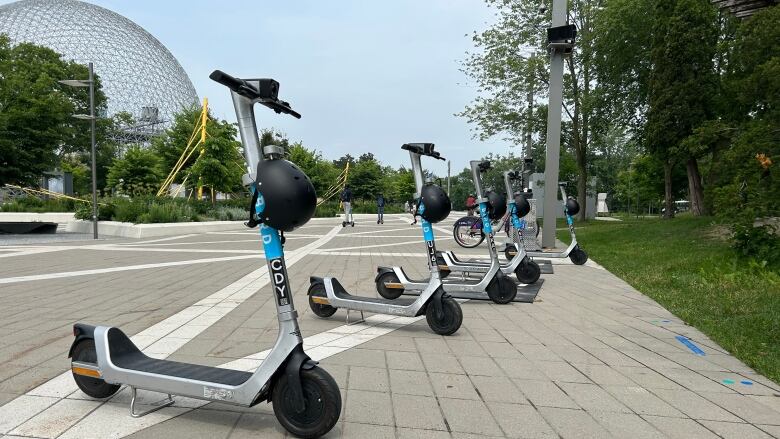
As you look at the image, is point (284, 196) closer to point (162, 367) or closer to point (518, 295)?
point (162, 367)

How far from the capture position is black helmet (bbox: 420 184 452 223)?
5.19 metres

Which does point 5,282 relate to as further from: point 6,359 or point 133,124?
point 133,124

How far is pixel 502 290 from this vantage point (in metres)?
6.71

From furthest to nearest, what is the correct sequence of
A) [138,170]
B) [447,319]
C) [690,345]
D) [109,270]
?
[138,170] < [109,270] < [447,319] < [690,345]

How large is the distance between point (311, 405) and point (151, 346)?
2398 mm

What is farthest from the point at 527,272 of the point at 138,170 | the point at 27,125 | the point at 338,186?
the point at 338,186

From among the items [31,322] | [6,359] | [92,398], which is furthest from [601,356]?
[31,322]

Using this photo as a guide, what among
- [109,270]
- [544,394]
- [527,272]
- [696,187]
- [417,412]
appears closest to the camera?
[417,412]

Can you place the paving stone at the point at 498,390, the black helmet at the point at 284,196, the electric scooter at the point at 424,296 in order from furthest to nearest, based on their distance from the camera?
the electric scooter at the point at 424,296 < the paving stone at the point at 498,390 < the black helmet at the point at 284,196

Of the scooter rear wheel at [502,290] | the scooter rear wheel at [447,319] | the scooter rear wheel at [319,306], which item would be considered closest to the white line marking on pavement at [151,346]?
the scooter rear wheel at [319,306]

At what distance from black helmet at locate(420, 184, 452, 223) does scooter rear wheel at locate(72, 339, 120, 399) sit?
10.3ft

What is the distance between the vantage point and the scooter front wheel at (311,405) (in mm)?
2609

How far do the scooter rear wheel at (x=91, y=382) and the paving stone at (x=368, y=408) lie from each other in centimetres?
145

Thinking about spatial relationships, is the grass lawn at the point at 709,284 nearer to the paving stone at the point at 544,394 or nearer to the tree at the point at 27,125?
the paving stone at the point at 544,394
